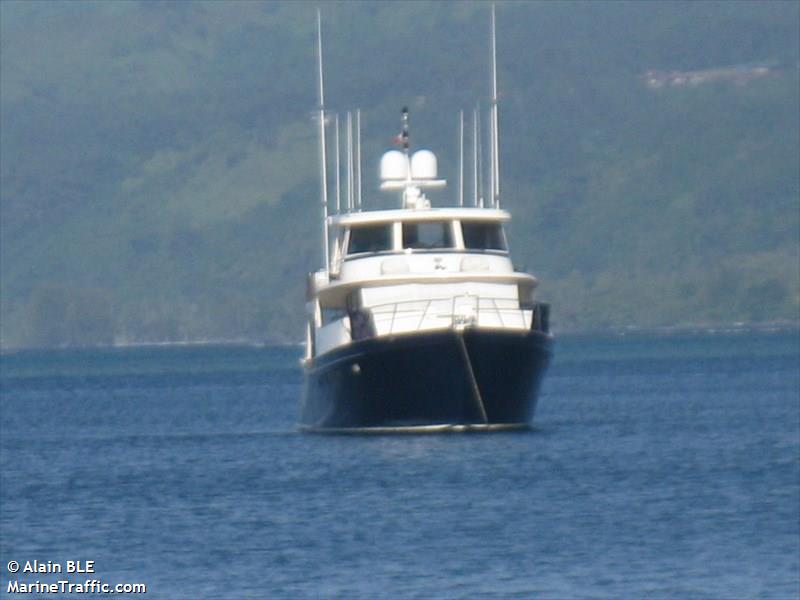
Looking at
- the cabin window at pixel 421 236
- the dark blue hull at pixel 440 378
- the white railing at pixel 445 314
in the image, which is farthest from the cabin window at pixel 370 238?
the dark blue hull at pixel 440 378

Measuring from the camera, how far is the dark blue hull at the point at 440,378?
184 feet

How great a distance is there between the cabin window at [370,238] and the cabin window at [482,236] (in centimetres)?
202

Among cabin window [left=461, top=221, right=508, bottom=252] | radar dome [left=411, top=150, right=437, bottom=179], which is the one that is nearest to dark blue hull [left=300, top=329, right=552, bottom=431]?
cabin window [left=461, top=221, right=508, bottom=252]

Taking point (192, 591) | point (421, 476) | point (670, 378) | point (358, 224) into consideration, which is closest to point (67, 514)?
point (421, 476)

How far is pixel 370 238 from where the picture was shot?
59.1 metres

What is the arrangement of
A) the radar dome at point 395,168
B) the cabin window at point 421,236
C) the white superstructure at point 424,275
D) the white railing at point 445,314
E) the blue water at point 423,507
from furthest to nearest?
the radar dome at point 395,168
the cabin window at point 421,236
the white superstructure at point 424,275
the white railing at point 445,314
the blue water at point 423,507

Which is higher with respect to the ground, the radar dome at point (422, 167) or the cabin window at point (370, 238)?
the radar dome at point (422, 167)

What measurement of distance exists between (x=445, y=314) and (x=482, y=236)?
2.86 metres

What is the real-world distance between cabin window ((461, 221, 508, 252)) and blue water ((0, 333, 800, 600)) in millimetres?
4974

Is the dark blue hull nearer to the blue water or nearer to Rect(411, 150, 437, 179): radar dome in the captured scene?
the blue water

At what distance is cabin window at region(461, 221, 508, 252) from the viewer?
58.6m

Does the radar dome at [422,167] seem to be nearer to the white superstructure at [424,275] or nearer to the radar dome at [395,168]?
the radar dome at [395,168]

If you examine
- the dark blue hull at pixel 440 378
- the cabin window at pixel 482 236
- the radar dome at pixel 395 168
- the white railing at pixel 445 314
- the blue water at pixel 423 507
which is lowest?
the blue water at pixel 423 507

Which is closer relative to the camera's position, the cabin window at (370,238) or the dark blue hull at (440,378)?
the dark blue hull at (440,378)
